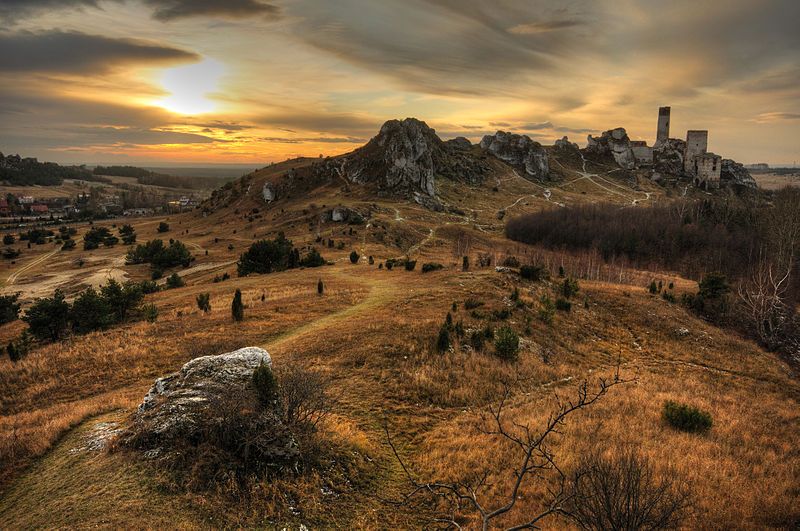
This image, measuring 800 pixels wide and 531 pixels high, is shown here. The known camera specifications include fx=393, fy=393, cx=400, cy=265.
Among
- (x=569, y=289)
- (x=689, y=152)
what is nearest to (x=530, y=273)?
(x=569, y=289)

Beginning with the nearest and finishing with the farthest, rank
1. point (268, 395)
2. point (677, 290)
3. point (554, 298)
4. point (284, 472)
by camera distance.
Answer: point (284, 472), point (268, 395), point (554, 298), point (677, 290)

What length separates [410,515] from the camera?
1136 cm

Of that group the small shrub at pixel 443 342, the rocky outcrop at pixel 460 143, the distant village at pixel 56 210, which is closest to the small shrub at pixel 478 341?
the small shrub at pixel 443 342

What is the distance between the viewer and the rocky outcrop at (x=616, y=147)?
184 m

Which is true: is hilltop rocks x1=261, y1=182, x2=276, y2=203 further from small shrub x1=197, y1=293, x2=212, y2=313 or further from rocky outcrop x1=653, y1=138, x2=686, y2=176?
rocky outcrop x1=653, y1=138, x2=686, y2=176

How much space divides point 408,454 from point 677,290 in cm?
4166

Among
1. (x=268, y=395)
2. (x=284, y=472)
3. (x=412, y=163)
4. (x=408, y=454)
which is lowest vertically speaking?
(x=408, y=454)

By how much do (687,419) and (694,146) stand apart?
661ft

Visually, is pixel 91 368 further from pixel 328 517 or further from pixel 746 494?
pixel 746 494

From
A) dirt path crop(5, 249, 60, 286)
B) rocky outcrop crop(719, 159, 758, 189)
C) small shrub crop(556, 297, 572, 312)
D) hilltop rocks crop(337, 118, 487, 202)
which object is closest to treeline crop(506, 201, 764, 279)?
hilltop rocks crop(337, 118, 487, 202)

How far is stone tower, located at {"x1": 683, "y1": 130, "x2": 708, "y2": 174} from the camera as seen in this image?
170m

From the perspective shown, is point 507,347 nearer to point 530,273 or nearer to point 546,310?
point 546,310

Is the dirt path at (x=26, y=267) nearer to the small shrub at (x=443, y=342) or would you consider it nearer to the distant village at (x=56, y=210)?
the small shrub at (x=443, y=342)

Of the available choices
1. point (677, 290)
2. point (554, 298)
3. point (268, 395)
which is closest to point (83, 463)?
point (268, 395)
